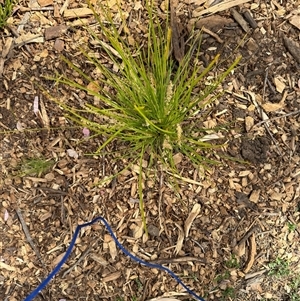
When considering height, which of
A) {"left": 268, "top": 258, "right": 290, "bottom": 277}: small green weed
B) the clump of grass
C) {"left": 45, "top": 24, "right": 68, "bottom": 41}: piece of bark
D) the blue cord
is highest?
the clump of grass

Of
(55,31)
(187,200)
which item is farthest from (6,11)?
(187,200)

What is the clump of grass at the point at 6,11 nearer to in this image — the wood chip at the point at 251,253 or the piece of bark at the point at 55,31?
the piece of bark at the point at 55,31

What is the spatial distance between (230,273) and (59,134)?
0.84m

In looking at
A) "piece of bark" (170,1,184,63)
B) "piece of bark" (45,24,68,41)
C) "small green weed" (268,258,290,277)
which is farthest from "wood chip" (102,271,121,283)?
"piece of bark" (45,24,68,41)

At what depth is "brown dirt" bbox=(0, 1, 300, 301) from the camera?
167 centimetres

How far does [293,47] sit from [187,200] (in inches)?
28.1

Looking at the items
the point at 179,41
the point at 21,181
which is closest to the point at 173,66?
the point at 179,41

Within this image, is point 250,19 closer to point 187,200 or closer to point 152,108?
point 152,108

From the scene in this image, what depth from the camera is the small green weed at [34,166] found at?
1657 mm

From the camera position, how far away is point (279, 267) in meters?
1.68

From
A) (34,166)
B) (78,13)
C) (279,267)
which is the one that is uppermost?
(78,13)

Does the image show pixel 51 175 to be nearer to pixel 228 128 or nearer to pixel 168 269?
pixel 168 269

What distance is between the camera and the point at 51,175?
1679 millimetres

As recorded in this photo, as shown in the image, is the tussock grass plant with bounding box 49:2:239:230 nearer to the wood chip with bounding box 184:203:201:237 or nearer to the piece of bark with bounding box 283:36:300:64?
the wood chip with bounding box 184:203:201:237
